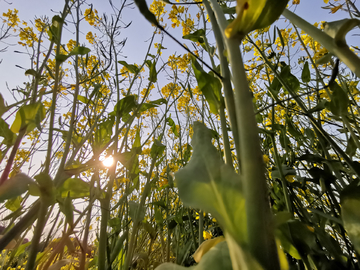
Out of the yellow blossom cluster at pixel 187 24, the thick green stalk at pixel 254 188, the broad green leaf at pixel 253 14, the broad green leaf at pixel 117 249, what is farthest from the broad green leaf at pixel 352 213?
the yellow blossom cluster at pixel 187 24

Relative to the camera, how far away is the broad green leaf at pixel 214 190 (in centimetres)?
21

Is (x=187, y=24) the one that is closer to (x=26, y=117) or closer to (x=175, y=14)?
(x=175, y=14)

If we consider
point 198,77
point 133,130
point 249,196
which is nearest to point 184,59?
point 133,130

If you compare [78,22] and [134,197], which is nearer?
[78,22]

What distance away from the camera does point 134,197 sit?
5.60 feet

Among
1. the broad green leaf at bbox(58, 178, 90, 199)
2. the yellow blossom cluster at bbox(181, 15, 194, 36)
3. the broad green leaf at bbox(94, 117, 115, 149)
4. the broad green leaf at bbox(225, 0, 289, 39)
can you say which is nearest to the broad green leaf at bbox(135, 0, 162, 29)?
Answer: the broad green leaf at bbox(225, 0, 289, 39)

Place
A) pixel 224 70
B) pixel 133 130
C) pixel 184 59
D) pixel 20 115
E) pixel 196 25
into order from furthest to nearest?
1. pixel 133 130
2. pixel 184 59
3. pixel 196 25
4. pixel 20 115
5. pixel 224 70

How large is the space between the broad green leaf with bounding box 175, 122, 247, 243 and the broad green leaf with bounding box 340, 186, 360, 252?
182 mm

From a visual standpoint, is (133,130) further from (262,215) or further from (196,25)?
(262,215)

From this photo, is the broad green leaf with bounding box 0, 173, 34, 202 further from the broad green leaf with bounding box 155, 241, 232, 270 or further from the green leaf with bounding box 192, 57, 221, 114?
the green leaf with bounding box 192, 57, 221, 114

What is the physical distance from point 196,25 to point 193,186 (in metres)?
1.24

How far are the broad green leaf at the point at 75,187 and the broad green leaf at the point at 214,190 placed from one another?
1.32ft

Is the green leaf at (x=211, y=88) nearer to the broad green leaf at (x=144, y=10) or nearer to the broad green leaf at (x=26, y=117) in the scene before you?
the broad green leaf at (x=144, y=10)

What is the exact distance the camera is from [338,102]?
1.80 ft
